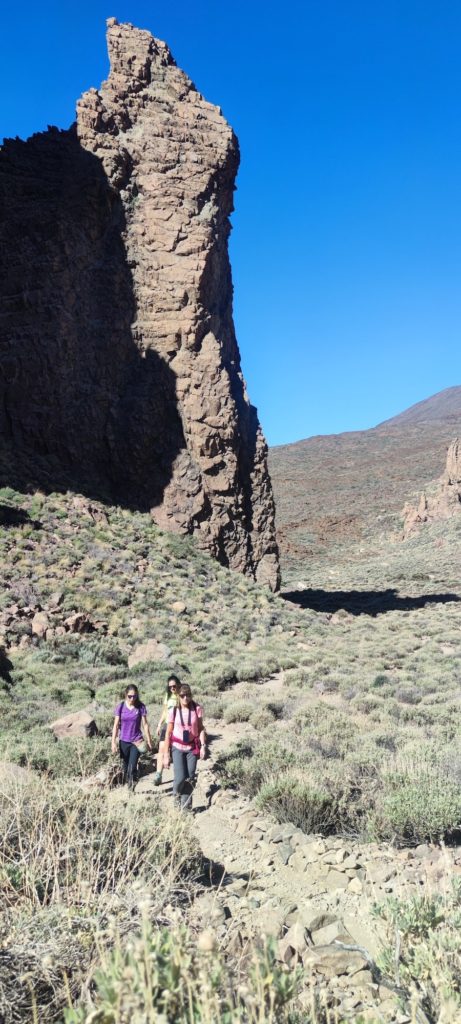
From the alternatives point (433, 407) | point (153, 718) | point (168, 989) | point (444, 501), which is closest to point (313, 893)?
point (168, 989)

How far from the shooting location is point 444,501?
50.8 metres

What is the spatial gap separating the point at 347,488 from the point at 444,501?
17.7 m

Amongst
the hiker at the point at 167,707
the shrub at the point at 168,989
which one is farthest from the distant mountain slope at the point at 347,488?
the shrub at the point at 168,989

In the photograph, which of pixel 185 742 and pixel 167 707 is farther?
pixel 167 707

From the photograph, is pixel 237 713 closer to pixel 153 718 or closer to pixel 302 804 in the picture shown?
pixel 153 718

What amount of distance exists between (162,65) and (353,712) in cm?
2658

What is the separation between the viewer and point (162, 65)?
80.0ft

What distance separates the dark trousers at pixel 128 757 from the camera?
277 inches

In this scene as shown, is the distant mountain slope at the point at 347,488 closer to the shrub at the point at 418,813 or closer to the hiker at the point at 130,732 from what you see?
the hiker at the point at 130,732

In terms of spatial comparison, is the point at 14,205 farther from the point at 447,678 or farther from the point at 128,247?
the point at 447,678

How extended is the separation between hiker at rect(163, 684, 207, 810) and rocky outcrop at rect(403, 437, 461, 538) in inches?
1822

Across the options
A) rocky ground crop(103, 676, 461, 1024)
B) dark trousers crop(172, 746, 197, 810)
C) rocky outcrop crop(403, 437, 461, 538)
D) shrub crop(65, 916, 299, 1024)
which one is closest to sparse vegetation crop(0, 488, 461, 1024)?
shrub crop(65, 916, 299, 1024)

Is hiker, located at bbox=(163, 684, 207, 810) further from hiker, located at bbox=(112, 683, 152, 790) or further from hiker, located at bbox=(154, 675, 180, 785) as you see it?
hiker, located at bbox=(112, 683, 152, 790)

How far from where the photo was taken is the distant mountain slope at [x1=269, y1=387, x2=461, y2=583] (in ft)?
171
